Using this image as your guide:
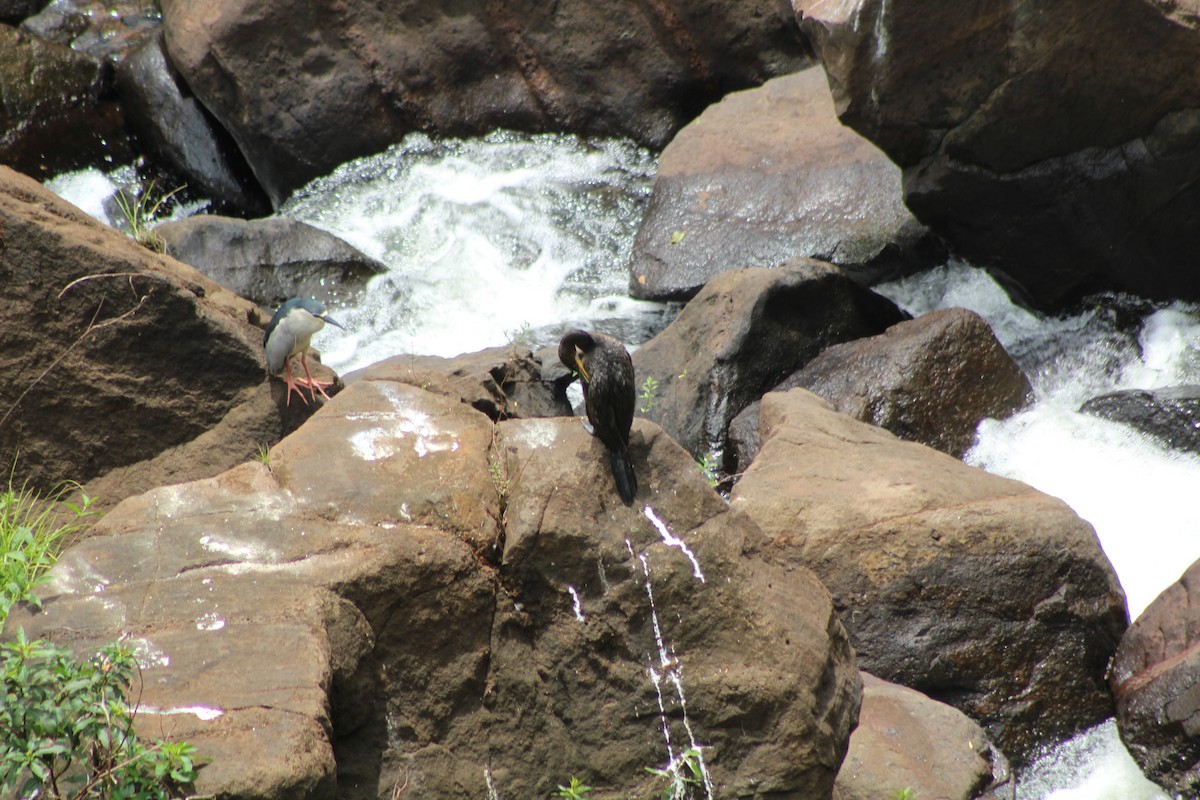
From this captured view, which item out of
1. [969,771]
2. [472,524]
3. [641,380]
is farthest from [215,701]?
[641,380]

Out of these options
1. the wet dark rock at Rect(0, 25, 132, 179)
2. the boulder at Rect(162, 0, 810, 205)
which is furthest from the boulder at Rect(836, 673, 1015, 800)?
the wet dark rock at Rect(0, 25, 132, 179)

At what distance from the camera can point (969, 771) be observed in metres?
4.49

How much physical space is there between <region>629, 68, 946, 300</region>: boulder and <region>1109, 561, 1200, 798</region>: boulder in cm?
410

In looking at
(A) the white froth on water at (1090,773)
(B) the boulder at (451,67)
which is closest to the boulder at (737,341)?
(A) the white froth on water at (1090,773)

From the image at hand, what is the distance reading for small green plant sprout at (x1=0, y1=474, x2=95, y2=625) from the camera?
153 inches

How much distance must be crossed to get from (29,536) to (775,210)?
21.1 ft

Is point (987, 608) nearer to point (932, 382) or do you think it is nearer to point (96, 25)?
point (932, 382)

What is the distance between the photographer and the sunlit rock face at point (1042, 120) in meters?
6.83

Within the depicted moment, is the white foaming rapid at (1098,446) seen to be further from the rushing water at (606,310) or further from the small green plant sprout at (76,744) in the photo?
the small green plant sprout at (76,744)

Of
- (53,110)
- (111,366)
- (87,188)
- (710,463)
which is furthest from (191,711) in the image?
(53,110)

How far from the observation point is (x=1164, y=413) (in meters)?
7.07

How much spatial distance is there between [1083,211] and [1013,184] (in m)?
0.51

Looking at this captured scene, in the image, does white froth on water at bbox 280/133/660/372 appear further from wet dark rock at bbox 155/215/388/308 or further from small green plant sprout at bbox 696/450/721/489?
small green plant sprout at bbox 696/450/721/489

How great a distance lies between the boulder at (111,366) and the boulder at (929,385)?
296 cm
